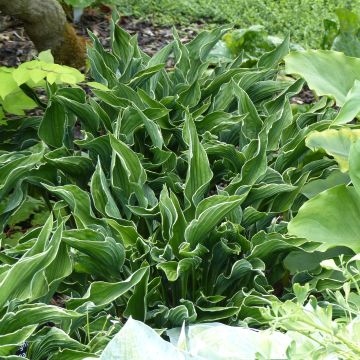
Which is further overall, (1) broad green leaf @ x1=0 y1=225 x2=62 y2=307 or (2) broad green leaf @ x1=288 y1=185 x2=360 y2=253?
(2) broad green leaf @ x1=288 y1=185 x2=360 y2=253

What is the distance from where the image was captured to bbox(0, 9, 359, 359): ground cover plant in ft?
6.12

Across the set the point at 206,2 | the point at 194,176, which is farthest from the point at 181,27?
the point at 194,176

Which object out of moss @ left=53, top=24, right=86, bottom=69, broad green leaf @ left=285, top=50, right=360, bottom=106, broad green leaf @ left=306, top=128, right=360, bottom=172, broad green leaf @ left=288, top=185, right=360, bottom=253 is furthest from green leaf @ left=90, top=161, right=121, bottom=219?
moss @ left=53, top=24, right=86, bottom=69

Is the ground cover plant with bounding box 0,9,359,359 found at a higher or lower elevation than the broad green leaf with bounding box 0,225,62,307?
lower

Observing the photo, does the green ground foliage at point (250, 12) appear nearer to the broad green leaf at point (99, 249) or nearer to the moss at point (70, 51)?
the moss at point (70, 51)

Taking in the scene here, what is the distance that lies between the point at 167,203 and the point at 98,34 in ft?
11.0

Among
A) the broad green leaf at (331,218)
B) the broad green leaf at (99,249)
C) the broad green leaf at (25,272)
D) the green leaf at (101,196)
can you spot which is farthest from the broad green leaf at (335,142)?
the broad green leaf at (25,272)

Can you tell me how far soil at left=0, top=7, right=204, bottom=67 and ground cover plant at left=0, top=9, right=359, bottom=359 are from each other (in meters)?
1.73

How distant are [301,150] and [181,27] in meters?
3.40

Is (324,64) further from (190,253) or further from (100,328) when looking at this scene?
(100,328)

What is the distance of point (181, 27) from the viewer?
5832 mm

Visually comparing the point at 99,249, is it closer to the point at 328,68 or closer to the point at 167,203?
the point at 167,203

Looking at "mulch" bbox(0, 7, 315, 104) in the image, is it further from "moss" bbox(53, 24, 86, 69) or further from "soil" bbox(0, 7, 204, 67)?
"moss" bbox(53, 24, 86, 69)

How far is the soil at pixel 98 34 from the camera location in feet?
15.5
